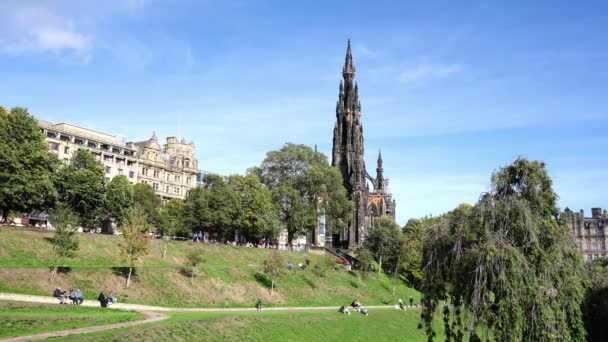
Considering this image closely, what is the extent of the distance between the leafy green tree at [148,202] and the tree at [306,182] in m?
16.1

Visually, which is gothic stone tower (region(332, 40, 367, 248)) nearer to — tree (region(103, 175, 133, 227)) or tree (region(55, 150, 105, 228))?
tree (region(103, 175, 133, 227))

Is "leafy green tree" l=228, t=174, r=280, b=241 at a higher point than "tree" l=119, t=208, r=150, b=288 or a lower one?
higher

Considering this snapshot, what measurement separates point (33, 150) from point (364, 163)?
62.4 metres

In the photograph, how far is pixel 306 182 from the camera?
289ft

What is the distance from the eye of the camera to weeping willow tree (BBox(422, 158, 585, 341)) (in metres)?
24.7

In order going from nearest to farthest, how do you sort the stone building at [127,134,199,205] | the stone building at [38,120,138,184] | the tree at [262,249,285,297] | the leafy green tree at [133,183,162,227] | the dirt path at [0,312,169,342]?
1. the dirt path at [0,312,169,342]
2. the tree at [262,249,285,297]
3. the leafy green tree at [133,183,162,227]
4. the stone building at [38,120,138,184]
5. the stone building at [127,134,199,205]

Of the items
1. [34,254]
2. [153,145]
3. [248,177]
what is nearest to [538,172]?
[34,254]

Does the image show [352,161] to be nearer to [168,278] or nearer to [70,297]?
[168,278]

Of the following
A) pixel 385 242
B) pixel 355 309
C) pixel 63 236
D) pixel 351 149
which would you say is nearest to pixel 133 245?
pixel 63 236

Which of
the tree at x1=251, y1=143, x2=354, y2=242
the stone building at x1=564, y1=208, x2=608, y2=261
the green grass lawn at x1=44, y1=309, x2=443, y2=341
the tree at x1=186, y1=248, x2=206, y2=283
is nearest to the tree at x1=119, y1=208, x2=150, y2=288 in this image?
the tree at x1=186, y1=248, x2=206, y2=283

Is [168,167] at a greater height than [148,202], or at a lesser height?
greater

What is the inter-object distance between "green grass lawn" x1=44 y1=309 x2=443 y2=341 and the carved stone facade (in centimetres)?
4281

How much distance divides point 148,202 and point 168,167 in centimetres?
3108

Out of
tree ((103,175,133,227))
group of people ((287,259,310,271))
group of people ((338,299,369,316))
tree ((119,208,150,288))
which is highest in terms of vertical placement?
tree ((103,175,133,227))
